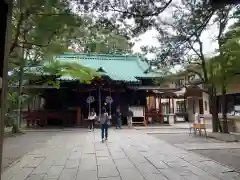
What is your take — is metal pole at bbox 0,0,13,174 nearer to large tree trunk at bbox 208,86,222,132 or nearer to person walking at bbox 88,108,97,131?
large tree trunk at bbox 208,86,222,132

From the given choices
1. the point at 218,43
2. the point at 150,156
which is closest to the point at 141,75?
the point at 218,43

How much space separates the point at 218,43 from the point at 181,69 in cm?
236

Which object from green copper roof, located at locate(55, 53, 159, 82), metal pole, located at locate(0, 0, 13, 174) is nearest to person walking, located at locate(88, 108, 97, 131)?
green copper roof, located at locate(55, 53, 159, 82)

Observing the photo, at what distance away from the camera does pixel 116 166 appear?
7.73 meters

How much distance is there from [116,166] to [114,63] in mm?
20203

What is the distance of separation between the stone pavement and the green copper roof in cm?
Result: 1434

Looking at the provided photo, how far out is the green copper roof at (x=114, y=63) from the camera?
24.9m

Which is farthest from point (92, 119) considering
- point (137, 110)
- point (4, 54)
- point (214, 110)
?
point (4, 54)

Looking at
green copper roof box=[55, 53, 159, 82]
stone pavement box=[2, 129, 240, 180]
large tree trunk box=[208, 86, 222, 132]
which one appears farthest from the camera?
green copper roof box=[55, 53, 159, 82]

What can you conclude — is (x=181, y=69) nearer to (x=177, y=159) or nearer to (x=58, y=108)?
(x=177, y=159)

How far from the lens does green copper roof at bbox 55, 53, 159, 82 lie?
81.8 ft

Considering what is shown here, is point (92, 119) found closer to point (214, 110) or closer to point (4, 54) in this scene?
point (214, 110)

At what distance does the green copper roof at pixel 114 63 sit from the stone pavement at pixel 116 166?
47.1 ft

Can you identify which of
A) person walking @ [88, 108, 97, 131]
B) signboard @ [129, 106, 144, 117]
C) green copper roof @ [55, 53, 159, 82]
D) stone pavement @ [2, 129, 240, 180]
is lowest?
stone pavement @ [2, 129, 240, 180]
